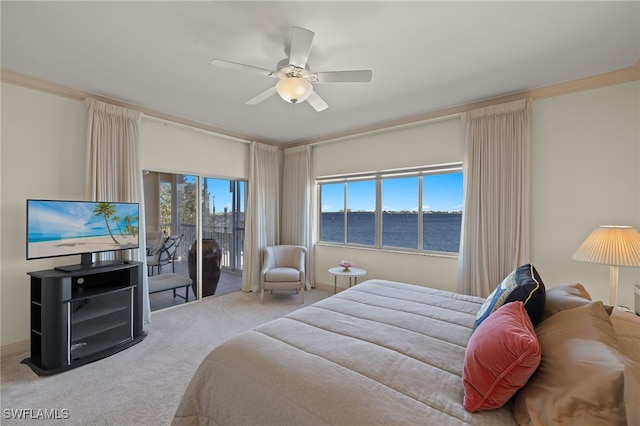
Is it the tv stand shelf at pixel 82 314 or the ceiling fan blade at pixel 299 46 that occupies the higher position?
the ceiling fan blade at pixel 299 46

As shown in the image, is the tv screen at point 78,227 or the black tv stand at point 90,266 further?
the black tv stand at point 90,266

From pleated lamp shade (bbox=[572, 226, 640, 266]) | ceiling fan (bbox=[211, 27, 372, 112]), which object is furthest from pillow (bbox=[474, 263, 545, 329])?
ceiling fan (bbox=[211, 27, 372, 112])

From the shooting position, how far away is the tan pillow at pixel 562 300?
4.53ft

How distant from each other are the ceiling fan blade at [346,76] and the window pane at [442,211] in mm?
2258

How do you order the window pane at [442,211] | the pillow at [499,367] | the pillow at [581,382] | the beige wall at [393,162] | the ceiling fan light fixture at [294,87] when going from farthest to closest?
the window pane at [442,211], the beige wall at [393,162], the ceiling fan light fixture at [294,87], the pillow at [499,367], the pillow at [581,382]

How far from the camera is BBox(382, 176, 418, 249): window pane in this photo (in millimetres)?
4109

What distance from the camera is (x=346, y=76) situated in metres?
2.09

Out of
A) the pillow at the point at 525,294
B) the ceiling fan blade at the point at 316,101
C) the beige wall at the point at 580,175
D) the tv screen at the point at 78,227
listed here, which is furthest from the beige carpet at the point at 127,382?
the beige wall at the point at 580,175

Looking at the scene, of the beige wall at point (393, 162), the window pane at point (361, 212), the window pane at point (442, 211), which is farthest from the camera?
the window pane at point (361, 212)

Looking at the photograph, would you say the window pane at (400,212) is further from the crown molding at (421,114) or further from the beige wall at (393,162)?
the crown molding at (421,114)

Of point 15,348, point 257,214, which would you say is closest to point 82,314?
point 15,348

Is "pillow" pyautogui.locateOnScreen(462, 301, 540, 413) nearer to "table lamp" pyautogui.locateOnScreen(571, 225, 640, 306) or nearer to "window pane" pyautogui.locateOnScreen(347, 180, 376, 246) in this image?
"table lamp" pyautogui.locateOnScreen(571, 225, 640, 306)

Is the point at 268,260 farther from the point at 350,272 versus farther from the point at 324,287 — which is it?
the point at 350,272

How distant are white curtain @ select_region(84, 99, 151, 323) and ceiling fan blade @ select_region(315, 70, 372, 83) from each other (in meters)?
Result: 2.53
